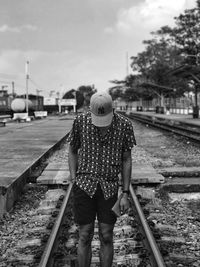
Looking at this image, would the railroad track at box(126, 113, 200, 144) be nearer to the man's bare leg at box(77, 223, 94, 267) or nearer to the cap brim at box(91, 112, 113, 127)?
the man's bare leg at box(77, 223, 94, 267)

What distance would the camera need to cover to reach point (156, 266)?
151 inches

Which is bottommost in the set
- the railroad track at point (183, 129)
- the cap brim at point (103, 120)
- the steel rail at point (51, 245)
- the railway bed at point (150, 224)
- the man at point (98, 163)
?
the railway bed at point (150, 224)

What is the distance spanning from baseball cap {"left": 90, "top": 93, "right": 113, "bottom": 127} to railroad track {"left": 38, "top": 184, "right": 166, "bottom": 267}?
144 cm

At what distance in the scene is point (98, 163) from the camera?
11.3 ft

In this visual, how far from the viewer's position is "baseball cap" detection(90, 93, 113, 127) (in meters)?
3.28

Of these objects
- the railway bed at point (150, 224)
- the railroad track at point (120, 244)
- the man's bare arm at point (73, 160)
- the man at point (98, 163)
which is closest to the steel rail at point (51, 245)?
the railroad track at point (120, 244)

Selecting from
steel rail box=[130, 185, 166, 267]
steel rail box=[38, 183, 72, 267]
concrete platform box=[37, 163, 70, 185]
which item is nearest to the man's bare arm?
steel rail box=[38, 183, 72, 267]

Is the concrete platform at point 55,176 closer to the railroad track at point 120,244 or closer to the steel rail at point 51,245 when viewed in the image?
the railroad track at point 120,244

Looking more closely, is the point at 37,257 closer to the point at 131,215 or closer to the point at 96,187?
the point at 96,187

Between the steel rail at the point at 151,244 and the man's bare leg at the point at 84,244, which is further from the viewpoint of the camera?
the steel rail at the point at 151,244

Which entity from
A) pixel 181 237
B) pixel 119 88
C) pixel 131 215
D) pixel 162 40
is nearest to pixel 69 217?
pixel 131 215

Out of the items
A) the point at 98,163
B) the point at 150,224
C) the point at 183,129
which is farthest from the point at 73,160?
the point at 183,129

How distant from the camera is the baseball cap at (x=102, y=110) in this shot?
10.7ft

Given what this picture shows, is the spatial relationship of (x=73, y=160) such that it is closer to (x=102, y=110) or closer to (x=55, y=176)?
(x=102, y=110)
